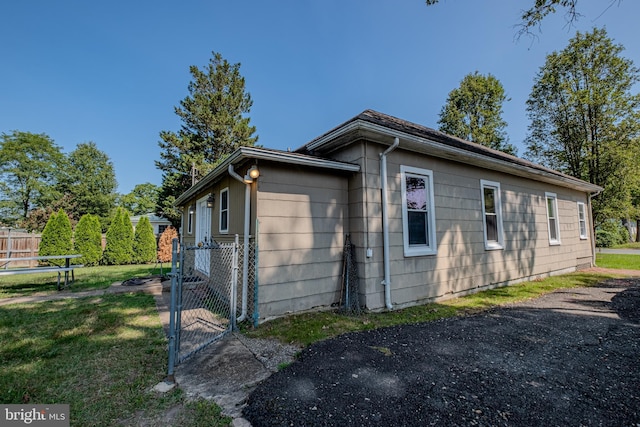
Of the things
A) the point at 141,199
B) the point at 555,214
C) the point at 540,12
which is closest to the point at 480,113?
the point at 555,214

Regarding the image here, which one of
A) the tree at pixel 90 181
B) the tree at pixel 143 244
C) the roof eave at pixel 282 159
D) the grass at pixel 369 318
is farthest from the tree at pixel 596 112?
the tree at pixel 90 181

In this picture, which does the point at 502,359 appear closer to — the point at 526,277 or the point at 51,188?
the point at 526,277

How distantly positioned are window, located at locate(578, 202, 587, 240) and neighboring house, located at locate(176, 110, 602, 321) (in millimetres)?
6247

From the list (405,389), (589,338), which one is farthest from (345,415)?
(589,338)

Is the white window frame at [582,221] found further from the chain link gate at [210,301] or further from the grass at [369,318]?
the chain link gate at [210,301]

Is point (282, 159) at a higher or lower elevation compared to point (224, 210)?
higher

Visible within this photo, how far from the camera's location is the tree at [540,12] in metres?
4.03

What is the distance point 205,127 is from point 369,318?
62.3 feet

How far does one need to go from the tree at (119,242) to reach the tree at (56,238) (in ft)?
5.08

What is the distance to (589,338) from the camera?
3.65 metres

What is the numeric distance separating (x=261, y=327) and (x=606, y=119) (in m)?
18.3

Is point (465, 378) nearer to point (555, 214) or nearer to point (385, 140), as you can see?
point (385, 140)

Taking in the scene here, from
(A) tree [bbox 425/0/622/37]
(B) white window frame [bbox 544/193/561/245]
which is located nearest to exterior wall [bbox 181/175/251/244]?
(A) tree [bbox 425/0/622/37]

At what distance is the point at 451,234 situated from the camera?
617 centimetres
